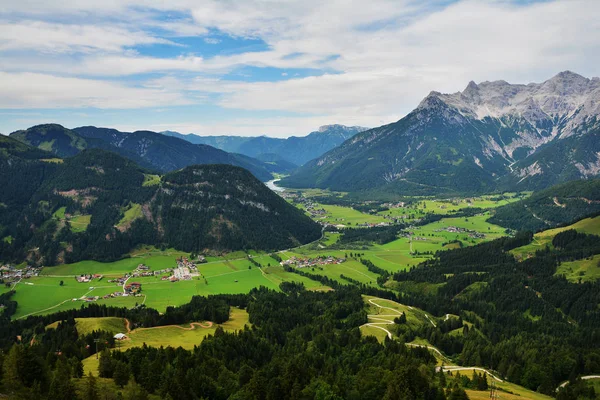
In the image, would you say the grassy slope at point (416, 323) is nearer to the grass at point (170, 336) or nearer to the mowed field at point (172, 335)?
the mowed field at point (172, 335)

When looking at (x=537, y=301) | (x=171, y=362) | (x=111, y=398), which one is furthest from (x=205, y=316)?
(x=537, y=301)

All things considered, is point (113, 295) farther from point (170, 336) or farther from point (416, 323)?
point (416, 323)

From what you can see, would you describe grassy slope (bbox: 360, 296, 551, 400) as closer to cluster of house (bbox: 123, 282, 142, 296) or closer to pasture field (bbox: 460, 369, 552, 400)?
pasture field (bbox: 460, 369, 552, 400)

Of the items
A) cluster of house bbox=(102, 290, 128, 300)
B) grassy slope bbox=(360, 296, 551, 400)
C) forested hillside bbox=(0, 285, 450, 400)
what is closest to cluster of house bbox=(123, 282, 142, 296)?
cluster of house bbox=(102, 290, 128, 300)

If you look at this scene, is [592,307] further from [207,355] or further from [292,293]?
[207,355]

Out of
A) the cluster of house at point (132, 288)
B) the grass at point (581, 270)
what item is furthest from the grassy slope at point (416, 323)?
the cluster of house at point (132, 288)

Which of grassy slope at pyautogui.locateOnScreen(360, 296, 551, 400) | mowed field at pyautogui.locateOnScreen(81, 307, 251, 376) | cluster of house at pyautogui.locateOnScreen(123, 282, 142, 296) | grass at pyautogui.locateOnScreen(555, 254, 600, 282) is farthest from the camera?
cluster of house at pyautogui.locateOnScreen(123, 282, 142, 296)
